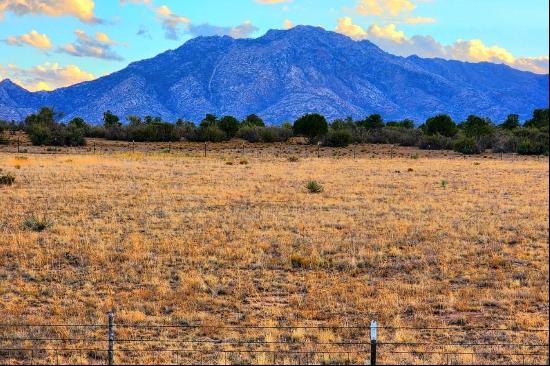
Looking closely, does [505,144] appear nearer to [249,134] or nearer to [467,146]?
[467,146]

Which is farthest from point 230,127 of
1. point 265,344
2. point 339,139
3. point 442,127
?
point 265,344

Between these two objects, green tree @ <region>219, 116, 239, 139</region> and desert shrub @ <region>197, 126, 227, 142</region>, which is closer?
desert shrub @ <region>197, 126, 227, 142</region>

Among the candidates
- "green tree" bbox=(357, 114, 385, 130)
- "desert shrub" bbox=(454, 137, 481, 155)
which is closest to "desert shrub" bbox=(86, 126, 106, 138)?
"green tree" bbox=(357, 114, 385, 130)

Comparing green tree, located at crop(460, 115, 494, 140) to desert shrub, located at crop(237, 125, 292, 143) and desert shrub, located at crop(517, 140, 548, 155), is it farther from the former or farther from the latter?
desert shrub, located at crop(237, 125, 292, 143)

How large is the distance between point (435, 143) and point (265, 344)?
85.4 metres

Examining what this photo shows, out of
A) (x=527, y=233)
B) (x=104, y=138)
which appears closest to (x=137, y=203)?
(x=527, y=233)

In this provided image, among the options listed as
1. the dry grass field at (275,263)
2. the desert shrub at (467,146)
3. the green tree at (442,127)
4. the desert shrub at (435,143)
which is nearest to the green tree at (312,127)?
the desert shrub at (435,143)

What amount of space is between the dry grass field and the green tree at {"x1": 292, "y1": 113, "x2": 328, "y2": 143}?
209 feet

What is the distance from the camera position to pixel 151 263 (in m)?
15.9

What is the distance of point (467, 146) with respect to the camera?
79750 millimetres

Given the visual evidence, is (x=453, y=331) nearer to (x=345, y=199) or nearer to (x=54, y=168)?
(x=345, y=199)

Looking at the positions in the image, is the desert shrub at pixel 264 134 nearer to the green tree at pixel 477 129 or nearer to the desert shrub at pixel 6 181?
the green tree at pixel 477 129

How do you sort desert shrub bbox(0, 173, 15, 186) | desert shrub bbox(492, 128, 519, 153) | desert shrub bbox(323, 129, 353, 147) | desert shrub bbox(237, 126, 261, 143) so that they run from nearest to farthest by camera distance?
1. desert shrub bbox(0, 173, 15, 186)
2. desert shrub bbox(492, 128, 519, 153)
3. desert shrub bbox(323, 129, 353, 147)
4. desert shrub bbox(237, 126, 261, 143)

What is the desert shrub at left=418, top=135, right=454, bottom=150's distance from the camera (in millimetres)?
89750
